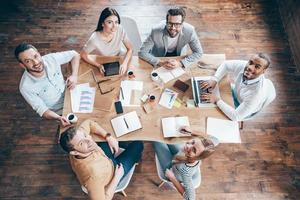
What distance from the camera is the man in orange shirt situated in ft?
8.95

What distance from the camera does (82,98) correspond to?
3.31 meters

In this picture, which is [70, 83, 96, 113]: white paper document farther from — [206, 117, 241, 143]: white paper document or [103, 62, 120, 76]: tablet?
[206, 117, 241, 143]: white paper document

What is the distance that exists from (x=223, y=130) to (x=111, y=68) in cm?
130

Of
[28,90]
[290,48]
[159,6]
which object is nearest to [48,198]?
[28,90]

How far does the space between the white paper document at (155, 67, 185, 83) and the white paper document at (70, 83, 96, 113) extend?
0.70m

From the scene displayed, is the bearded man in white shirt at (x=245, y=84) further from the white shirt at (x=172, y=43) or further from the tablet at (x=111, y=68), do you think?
the tablet at (x=111, y=68)

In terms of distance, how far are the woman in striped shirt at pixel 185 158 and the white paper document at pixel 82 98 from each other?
773mm

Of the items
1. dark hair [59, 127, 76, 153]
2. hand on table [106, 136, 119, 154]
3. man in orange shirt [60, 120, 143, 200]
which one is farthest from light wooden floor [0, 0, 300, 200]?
dark hair [59, 127, 76, 153]

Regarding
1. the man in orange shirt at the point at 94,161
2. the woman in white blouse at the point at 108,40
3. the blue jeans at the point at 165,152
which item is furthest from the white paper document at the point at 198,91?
the man in orange shirt at the point at 94,161

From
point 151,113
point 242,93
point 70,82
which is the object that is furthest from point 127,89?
point 242,93

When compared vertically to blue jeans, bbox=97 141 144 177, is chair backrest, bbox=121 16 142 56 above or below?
above

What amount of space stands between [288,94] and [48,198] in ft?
11.0

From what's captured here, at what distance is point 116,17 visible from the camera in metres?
3.34

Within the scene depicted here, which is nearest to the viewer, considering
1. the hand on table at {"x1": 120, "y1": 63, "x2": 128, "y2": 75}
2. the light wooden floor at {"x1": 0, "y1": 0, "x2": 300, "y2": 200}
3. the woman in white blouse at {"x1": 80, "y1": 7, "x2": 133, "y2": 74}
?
the woman in white blouse at {"x1": 80, "y1": 7, "x2": 133, "y2": 74}
